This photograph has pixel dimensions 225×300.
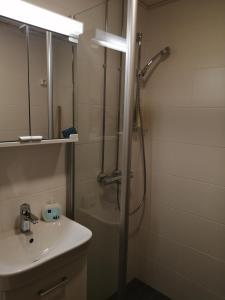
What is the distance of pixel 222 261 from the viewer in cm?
175

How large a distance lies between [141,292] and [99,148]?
147 centimetres

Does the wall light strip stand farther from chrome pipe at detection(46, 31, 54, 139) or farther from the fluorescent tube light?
chrome pipe at detection(46, 31, 54, 139)

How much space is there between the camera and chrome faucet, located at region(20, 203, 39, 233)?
1.28 meters

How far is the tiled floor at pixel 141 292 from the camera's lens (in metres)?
2.08

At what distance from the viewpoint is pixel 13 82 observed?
1239mm

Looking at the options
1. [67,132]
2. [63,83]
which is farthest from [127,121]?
[63,83]

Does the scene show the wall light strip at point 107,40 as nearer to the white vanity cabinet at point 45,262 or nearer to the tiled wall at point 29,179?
the tiled wall at point 29,179

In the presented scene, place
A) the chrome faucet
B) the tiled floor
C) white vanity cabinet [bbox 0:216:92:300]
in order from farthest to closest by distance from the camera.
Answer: the tiled floor → the chrome faucet → white vanity cabinet [bbox 0:216:92:300]

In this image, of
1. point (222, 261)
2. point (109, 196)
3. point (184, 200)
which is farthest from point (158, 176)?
point (222, 261)

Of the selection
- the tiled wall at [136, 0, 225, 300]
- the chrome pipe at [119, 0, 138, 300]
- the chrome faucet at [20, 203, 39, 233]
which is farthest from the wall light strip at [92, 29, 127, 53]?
the chrome faucet at [20, 203, 39, 233]

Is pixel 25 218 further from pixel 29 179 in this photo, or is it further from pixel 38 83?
pixel 38 83

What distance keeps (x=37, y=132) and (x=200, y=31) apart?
1.36m

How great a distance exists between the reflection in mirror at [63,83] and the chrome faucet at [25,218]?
0.45m

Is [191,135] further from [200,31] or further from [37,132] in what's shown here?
[37,132]
